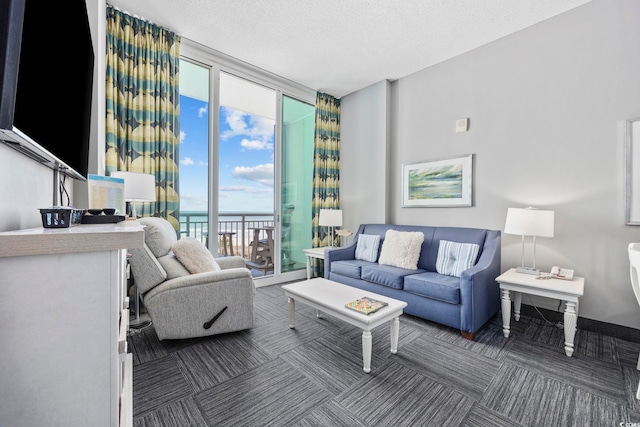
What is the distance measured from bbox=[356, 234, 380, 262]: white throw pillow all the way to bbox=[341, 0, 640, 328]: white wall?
849 mm

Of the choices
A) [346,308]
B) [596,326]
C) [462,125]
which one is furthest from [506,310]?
[462,125]

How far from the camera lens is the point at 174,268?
7.32ft

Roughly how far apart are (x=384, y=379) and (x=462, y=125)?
9.82 ft

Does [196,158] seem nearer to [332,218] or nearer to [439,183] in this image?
[332,218]

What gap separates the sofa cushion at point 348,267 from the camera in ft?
10.7

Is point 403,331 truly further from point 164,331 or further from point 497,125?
point 497,125

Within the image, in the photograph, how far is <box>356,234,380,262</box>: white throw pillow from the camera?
3.54 meters

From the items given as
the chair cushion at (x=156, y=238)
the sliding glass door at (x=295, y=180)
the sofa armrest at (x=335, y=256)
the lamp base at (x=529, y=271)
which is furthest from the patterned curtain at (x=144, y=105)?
the lamp base at (x=529, y=271)

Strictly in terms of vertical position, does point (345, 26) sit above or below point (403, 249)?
above

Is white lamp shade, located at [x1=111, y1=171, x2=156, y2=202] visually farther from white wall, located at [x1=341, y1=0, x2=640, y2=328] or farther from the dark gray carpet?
white wall, located at [x1=341, y1=0, x2=640, y2=328]

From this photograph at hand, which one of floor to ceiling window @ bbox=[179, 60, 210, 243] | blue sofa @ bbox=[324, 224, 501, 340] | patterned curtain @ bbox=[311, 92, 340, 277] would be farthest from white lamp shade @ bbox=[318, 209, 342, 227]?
Result: floor to ceiling window @ bbox=[179, 60, 210, 243]

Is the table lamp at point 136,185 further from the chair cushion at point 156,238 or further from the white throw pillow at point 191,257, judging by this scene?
the white throw pillow at point 191,257

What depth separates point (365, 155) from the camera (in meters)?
4.34

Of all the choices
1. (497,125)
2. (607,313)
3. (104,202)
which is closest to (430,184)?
(497,125)
